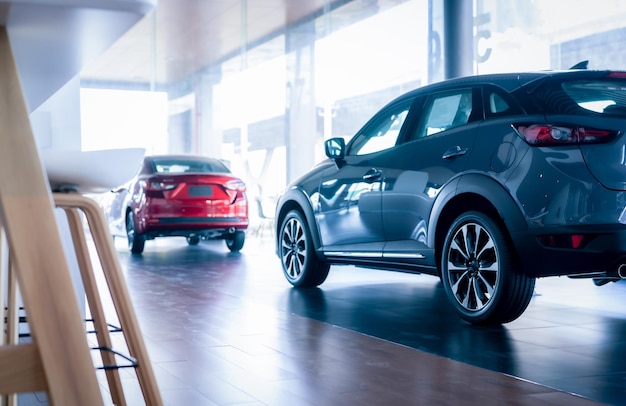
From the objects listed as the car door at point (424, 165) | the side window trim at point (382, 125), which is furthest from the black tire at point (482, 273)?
the side window trim at point (382, 125)

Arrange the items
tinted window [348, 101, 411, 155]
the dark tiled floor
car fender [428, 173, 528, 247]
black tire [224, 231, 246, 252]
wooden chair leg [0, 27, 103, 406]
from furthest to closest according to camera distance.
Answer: black tire [224, 231, 246, 252] < tinted window [348, 101, 411, 155] < car fender [428, 173, 528, 247] < the dark tiled floor < wooden chair leg [0, 27, 103, 406]

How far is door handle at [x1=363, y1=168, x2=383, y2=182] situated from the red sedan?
5368 mm

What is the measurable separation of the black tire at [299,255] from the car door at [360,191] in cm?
33

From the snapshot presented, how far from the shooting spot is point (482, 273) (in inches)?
208

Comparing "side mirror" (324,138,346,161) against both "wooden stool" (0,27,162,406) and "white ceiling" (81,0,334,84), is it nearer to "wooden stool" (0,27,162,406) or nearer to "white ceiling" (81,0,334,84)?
"wooden stool" (0,27,162,406)

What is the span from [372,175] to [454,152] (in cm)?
99

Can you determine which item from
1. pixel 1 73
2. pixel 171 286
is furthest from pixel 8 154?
pixel 171 286

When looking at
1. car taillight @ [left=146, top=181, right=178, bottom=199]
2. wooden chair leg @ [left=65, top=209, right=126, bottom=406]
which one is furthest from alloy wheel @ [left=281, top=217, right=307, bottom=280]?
wooden chair leg @ [left=65, top=209, right=126, bottom=406]

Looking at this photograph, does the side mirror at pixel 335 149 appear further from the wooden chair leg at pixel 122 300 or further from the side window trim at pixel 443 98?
the wooden chair leg at pixel 122 300

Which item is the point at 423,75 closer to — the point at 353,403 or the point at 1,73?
the point at 353,403

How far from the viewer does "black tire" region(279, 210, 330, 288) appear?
7.41m

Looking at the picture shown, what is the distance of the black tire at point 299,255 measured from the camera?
7.41 meters

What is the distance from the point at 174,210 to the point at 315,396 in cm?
808

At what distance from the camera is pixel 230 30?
18422 millimetres
